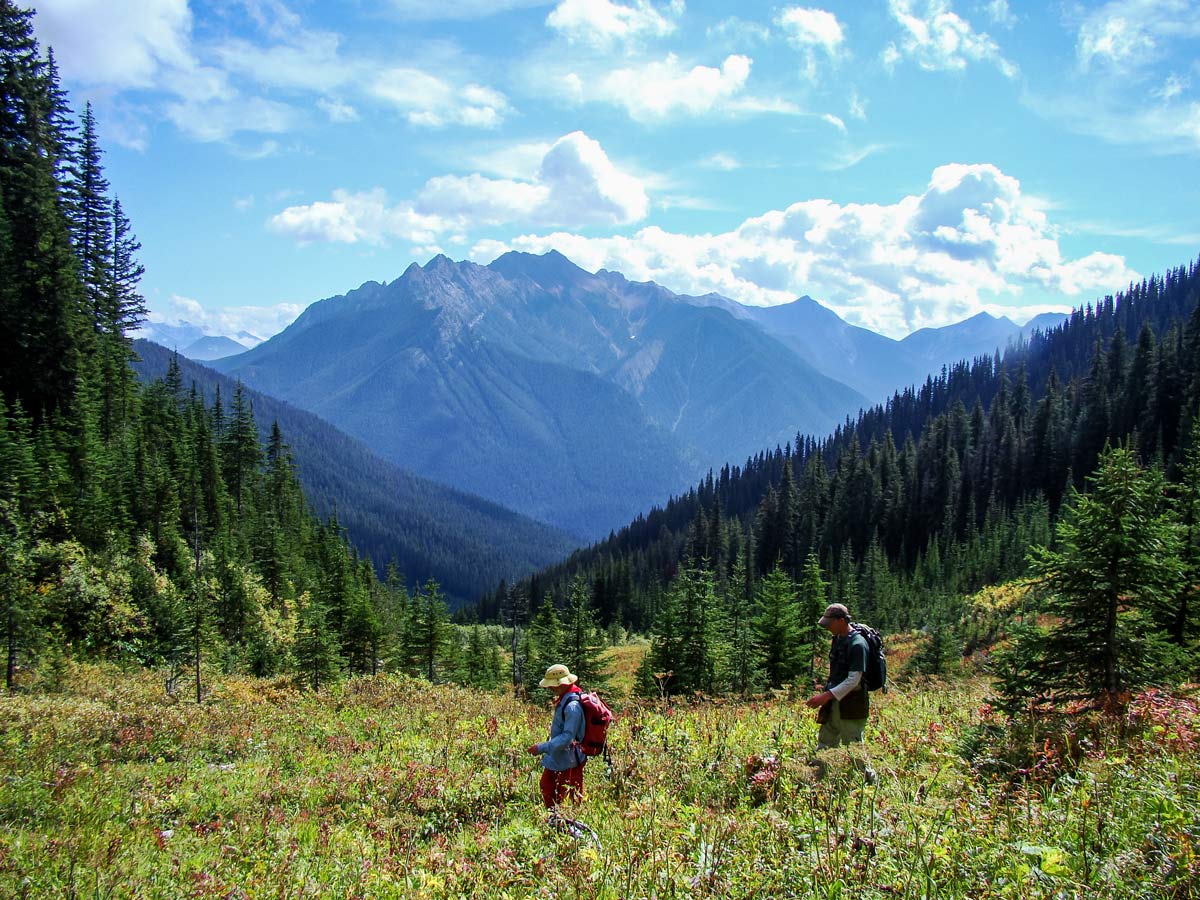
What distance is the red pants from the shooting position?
703cm

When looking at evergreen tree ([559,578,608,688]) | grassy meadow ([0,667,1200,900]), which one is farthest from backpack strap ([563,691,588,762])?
evergreen tree ([559,578,608,688])

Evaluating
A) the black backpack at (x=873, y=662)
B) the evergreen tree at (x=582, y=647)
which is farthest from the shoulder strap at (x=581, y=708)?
the evergreen tree at (x=582, y=647)

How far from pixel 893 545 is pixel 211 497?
88.7 metres

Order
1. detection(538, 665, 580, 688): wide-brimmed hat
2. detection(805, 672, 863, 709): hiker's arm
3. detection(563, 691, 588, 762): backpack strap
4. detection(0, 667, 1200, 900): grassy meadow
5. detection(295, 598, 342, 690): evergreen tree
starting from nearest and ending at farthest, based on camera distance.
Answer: detection(0, 667, 1200, 900): grassy meadow, detection(805, 672, 863, 709): hiker's arm, detection(563, 691, 588, 762): backpack strap, detection(538, 665, 580, 688): wide-brimmed hat, detection(295, 598, 342, 690): evergreen tree

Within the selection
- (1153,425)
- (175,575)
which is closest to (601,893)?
(175,575)

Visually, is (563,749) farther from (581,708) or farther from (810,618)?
(810,618)

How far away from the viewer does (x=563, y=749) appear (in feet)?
23.0

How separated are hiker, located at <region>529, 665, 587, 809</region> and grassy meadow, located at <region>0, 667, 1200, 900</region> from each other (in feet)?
1.12

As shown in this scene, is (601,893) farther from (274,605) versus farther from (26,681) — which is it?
(274,605)

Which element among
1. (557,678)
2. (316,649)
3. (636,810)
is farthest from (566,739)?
(316,649)

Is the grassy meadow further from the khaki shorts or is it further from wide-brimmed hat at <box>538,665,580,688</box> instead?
wide-brimmed hat at <box>538,665,580,688</box>

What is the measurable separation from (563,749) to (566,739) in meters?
0.24

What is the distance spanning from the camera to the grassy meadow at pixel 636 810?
4215 millimetres

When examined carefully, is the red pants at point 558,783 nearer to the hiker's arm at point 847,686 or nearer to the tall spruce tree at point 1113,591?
the hiker's arm at point 847,686
